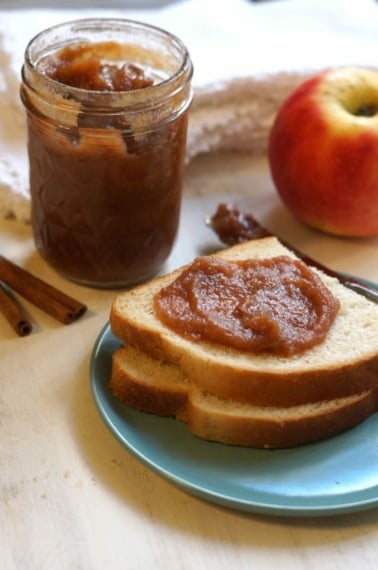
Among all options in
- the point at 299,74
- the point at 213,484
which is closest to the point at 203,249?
the point at 299,74

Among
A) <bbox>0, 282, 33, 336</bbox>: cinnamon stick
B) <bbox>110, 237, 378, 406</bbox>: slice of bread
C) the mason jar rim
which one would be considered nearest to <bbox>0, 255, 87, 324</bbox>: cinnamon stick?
<bbox>0, 282, 33, 336</bbox>: cinnamon stick

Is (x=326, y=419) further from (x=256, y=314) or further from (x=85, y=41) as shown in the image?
(x=85, y=41)

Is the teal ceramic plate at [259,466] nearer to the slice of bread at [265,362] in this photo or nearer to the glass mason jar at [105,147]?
the slice of bread at [265,362]

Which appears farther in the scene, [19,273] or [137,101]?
[19,273]

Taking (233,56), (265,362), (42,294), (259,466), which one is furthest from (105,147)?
(233,56)

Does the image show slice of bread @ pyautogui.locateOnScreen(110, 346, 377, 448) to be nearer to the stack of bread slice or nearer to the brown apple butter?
the stack of bread slice

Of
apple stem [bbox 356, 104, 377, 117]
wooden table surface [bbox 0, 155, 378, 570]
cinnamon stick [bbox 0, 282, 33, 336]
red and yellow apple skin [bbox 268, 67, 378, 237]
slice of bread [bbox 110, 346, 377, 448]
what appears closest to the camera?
wooden table surface [bbox 0, 155, 378, 570]

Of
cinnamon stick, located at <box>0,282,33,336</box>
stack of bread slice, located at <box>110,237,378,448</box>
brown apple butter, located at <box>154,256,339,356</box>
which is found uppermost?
brown apple butter, located at <box>154,256,339,356</box>
